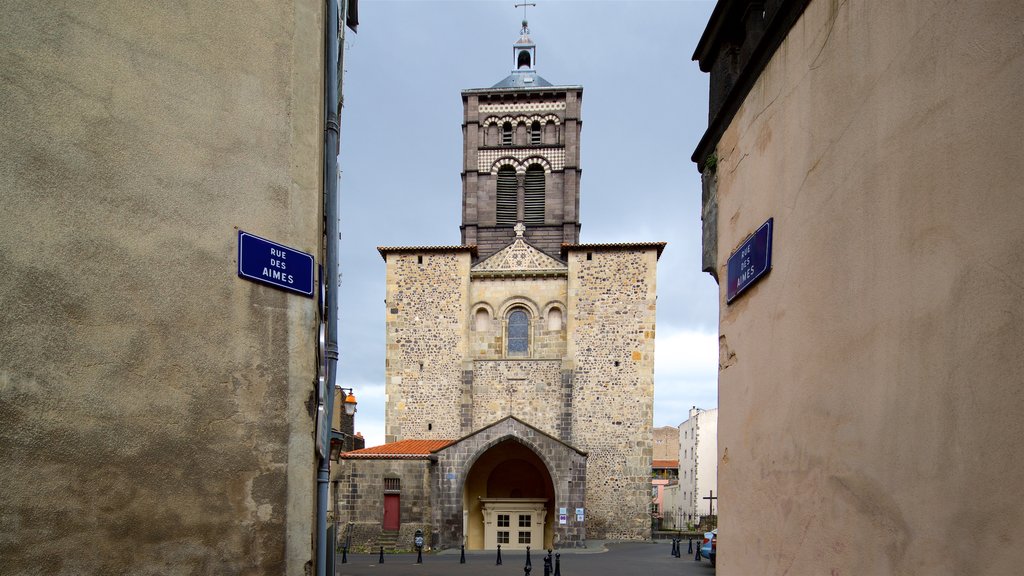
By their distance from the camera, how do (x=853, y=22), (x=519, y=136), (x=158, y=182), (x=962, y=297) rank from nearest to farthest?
(x=962, y=297)
(x=853, y=22)
(x=158, y=182)
(x=519, y=136)

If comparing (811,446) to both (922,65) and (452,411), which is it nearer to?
(922,65)

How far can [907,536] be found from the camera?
2.85m

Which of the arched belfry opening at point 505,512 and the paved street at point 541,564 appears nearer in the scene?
the paved street at point 541,564

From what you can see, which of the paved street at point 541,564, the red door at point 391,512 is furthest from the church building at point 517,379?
the paved street at point 541,564

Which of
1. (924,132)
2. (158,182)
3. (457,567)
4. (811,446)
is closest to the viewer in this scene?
(924,132)

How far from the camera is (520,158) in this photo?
31688 millimetres

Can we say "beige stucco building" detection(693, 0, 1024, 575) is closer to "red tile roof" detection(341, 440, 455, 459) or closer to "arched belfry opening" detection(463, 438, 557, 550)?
"red tile roof" detection(341, 440, 455, 459)

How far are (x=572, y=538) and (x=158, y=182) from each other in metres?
22.3

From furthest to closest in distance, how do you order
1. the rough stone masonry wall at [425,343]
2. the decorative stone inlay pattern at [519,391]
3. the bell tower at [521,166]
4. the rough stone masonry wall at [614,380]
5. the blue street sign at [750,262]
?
the bell tower at [521,166] < the rough stone masonry wall at [425,343] < the decorative stone inlay pattern at [519,391] < the rough stone masonry wall at [614,380] < the blue street sign at [750,262]

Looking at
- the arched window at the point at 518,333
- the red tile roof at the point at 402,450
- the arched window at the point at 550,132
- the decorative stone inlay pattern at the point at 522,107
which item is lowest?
the red tile roof at the point at 402,450

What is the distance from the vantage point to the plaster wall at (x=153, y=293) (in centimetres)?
369

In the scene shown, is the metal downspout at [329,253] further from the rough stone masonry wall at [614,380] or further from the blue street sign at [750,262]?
the rough stone masonry wall at [614,380]

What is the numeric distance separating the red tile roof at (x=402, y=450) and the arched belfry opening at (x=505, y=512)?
1.62m

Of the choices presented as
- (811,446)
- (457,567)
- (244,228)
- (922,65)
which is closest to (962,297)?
(922,65)
